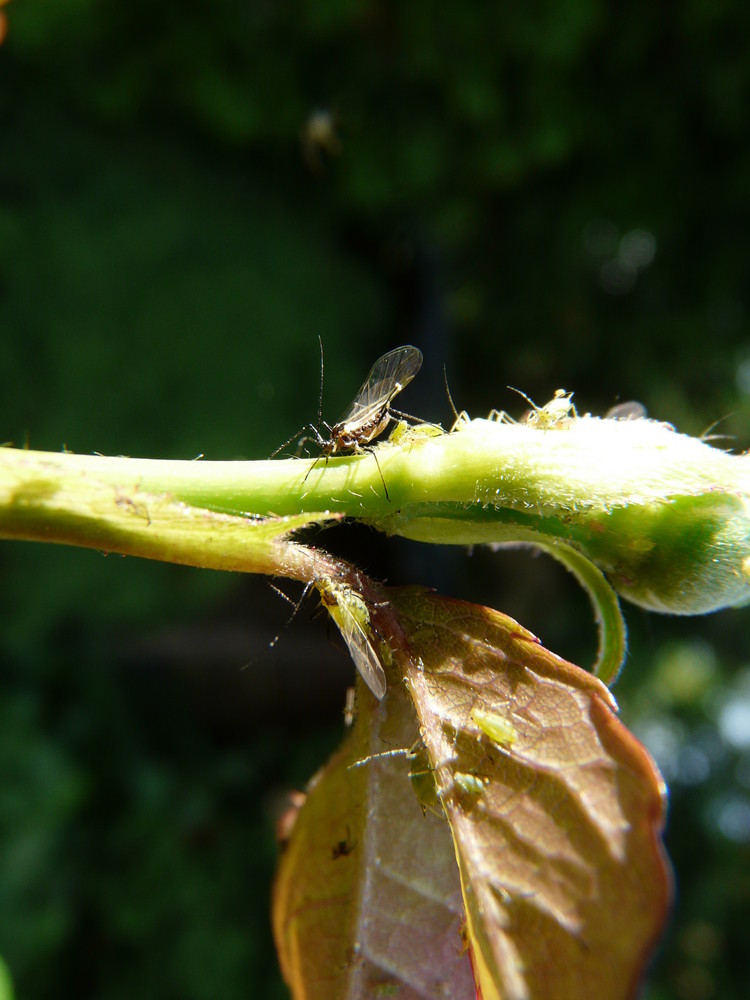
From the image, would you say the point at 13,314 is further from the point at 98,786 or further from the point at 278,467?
the point at 278,467

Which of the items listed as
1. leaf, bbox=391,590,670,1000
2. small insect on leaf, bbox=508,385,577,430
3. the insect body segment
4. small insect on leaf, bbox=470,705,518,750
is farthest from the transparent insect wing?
small insect on leaf, bbox=470,705,518,750

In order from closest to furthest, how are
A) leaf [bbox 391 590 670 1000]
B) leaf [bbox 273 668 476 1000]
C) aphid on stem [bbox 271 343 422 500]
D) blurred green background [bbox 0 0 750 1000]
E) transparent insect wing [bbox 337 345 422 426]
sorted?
leaf [bbox 391 590 670 1000], leaf [bbox 273 668 476 1000], aphid on stem [bbox 271 343 422 500], transparent insect wing [bbox 337 345 422 426], blurred green background [bbox 0 0 750 1000]

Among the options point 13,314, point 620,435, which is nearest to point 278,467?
point 620,435

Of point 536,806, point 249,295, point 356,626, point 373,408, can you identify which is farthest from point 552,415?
point 249,295

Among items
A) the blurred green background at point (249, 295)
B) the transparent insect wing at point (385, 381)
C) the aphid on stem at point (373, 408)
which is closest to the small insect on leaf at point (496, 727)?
the aphid on stem at point (373, 408)

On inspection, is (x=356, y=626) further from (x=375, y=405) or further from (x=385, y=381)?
(x=385, y=381)

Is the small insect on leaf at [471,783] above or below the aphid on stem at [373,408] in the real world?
below

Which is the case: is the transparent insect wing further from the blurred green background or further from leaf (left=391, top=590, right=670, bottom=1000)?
the blurred green background

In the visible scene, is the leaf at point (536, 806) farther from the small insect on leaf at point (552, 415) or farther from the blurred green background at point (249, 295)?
the blurred green background at point (249, 295)
